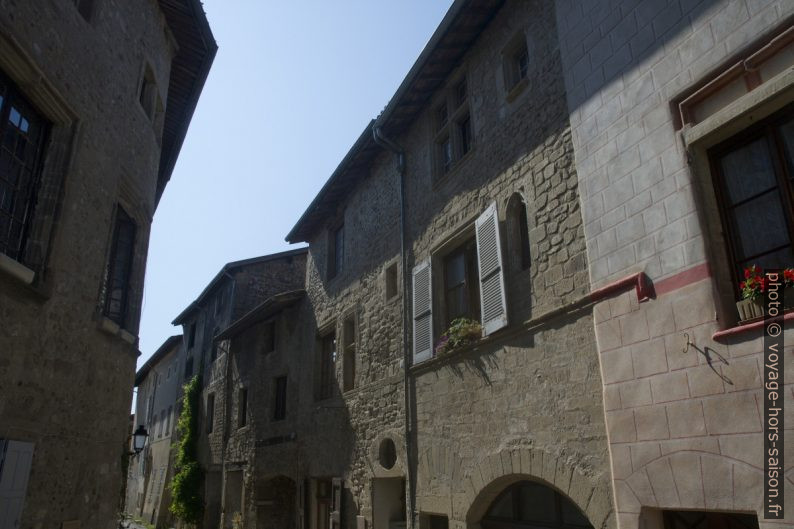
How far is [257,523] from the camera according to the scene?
44.8 ft

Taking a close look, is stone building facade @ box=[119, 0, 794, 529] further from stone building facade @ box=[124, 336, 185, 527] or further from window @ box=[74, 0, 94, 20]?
stone building facade @ box=[124, 336, 185, 527]

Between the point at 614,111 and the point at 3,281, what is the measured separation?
5.20 metres

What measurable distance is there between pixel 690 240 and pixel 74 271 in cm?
552

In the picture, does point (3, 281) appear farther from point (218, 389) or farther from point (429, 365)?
point (218, 389)

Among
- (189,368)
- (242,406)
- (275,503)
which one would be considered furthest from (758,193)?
(189,368)

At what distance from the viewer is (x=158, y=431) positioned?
90.5 ft

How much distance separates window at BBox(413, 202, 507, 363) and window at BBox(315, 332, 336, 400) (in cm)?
381

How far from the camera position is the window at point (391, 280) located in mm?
9266

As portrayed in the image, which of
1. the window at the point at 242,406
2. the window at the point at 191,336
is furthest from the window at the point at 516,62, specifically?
the window at the point at 191,336

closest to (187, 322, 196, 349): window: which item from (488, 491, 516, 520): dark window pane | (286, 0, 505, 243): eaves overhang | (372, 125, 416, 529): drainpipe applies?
(286, 0, 505, 243): eaves overhang

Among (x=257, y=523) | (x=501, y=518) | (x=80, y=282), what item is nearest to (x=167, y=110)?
(x=80, y=282)

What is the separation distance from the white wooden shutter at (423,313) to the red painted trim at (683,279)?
374 cm

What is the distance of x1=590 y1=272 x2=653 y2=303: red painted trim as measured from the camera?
4.42 m

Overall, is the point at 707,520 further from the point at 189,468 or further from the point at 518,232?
the point at 189,468
